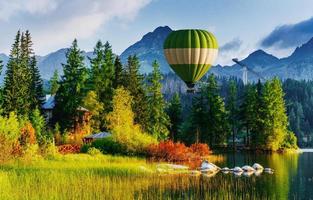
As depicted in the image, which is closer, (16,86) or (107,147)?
(107,147)

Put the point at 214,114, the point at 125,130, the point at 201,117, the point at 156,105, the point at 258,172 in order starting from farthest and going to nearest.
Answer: the point at 201,117 → the point at 214,114 → the point at 156,105 → the point at 125,130 → the point at 258,172

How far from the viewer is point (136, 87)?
172 ft

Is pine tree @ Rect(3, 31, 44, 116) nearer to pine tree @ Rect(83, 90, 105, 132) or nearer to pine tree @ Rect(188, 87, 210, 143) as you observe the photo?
pine tree @ Rect(83, 90, 105, 132)

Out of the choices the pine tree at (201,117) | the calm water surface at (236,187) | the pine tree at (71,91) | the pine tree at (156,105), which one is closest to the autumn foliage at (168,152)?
the calm water surface at (236,187)

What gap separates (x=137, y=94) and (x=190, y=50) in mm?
16937

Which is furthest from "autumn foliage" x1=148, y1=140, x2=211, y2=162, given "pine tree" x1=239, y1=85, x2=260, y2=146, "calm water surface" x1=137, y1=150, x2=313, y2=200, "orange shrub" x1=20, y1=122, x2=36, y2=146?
"pine tree" x1=239, y1=85, x2=260, y2=146

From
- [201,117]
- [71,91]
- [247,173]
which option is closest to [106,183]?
[247,173]

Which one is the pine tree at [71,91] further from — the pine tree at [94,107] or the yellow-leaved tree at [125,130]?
the yellow-leaved tree at [125,130]

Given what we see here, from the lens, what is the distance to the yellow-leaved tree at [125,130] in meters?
38.6

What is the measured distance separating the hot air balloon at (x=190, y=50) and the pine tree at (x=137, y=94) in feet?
45.7

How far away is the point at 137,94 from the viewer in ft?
171

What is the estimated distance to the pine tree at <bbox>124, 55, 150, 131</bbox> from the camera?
51500mm

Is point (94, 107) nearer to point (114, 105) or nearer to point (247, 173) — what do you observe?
point (114, 105)

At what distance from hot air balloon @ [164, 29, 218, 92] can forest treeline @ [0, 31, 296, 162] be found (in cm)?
646
